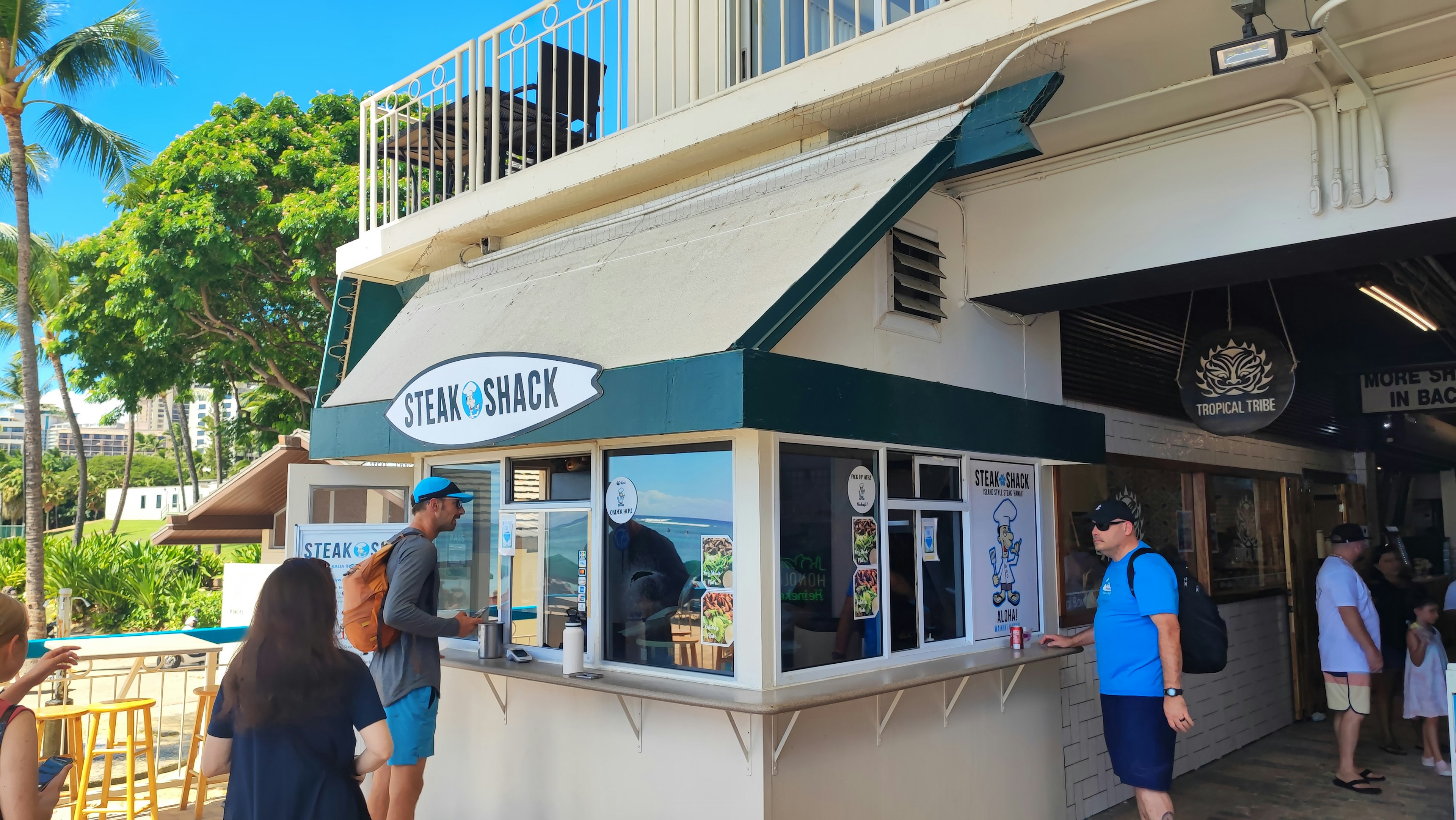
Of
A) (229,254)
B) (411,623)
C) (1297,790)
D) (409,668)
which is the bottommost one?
(1297,790)

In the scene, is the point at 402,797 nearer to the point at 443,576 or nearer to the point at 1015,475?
the point at 443,576

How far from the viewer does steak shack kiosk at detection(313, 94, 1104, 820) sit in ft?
14.8

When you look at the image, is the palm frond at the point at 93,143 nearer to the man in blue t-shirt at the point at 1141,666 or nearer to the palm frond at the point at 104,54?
the palm frond at the point at 104,54

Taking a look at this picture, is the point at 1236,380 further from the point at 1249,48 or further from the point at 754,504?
the point at 754,504

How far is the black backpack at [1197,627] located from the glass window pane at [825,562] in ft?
4.59

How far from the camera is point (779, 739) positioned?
4414 mm

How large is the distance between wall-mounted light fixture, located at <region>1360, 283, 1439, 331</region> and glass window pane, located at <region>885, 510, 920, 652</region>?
4.26 metres

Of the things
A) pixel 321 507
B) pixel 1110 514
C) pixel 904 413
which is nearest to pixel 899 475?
pixel 904 413

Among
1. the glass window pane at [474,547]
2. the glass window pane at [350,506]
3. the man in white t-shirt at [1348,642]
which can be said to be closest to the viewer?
the glass window pane at [474,547]

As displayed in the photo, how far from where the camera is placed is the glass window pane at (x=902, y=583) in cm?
528

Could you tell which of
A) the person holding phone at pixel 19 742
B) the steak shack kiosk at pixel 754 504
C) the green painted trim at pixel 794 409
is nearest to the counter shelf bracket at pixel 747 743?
the steak shack kiosk at pixel 754 504

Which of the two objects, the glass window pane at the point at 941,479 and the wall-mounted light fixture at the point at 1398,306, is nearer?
the glass window pane at the point at 941,479

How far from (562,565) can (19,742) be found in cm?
321

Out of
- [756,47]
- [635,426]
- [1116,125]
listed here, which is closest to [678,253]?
[635,426]
